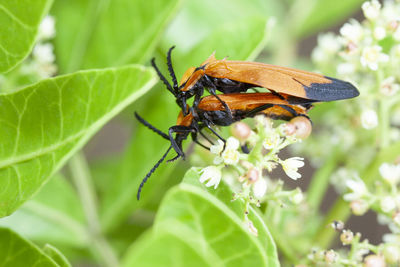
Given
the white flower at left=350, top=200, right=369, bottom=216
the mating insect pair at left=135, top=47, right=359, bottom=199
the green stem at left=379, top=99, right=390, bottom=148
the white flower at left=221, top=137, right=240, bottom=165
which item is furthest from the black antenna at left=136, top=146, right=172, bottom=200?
the green stem at left=379, top=99, right=390, bottom=148

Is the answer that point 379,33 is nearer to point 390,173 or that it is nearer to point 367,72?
point 367,72

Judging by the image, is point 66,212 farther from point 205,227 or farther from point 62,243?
point 205,227

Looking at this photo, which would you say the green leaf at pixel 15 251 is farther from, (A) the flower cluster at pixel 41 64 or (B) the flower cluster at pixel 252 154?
(A) the flower cluster at pixel 41 64

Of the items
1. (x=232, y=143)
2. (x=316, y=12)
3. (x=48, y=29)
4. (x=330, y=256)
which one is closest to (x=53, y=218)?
(x=48, y=29)

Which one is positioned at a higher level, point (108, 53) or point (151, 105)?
point (108, 53)

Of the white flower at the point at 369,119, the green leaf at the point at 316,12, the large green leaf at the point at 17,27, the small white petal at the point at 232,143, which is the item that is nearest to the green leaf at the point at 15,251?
the large green leaf at the point at 17,27

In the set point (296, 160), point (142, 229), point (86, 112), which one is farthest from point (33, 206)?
point (296, 160)
